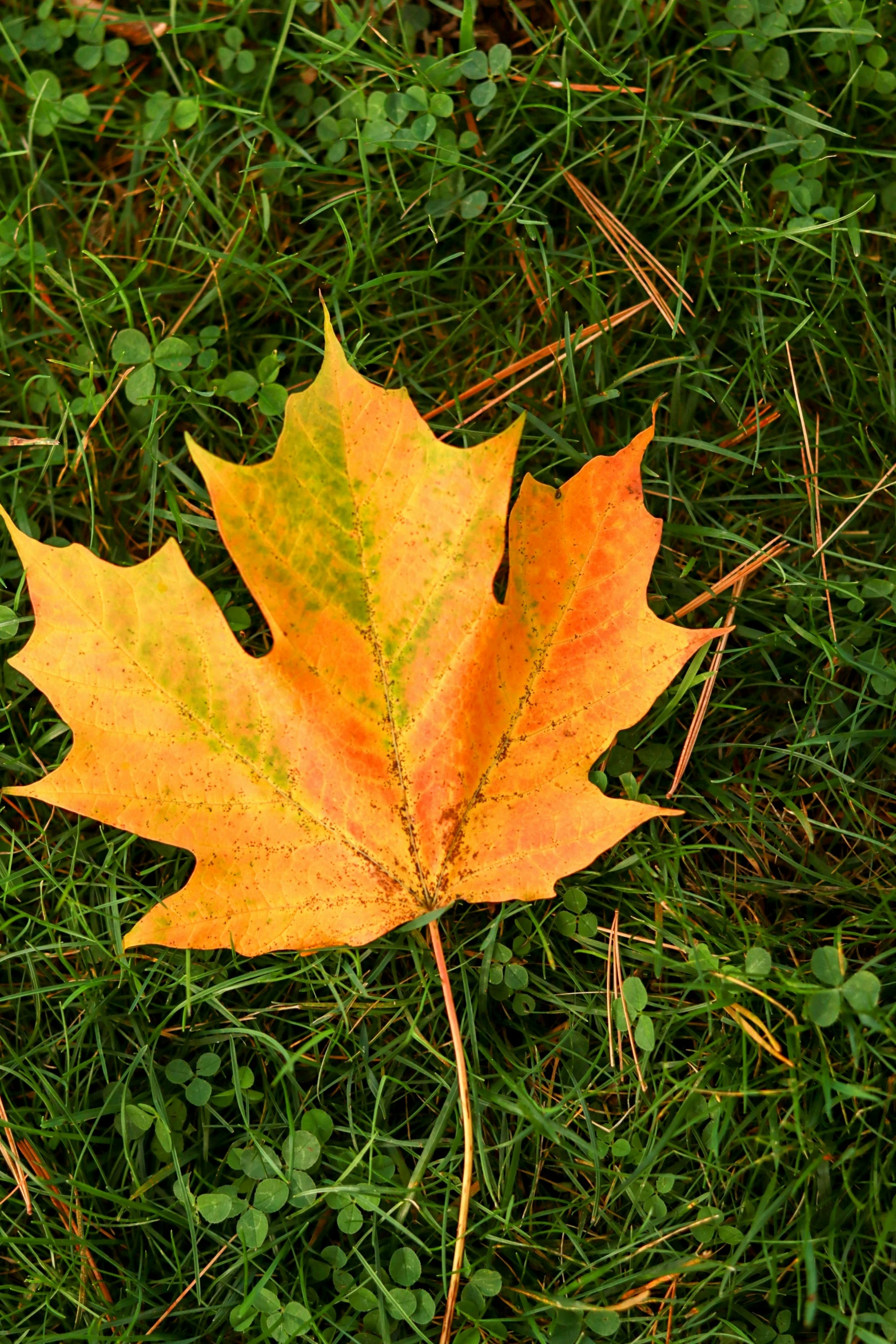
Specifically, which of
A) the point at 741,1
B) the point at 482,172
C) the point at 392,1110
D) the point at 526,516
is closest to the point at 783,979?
the point at 392,1110

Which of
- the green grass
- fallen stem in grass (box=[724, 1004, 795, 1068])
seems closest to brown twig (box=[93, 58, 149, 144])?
the green grass

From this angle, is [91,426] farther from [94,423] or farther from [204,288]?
[204,288]

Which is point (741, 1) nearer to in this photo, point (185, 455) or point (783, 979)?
point (185, 455)

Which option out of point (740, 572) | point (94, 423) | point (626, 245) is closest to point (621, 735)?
point (740, 572)

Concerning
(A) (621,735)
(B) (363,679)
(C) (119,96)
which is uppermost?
(C) (119,96)

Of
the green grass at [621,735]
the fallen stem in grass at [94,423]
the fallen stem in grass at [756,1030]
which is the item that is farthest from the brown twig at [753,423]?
the fallen stem in grass at [94,423]

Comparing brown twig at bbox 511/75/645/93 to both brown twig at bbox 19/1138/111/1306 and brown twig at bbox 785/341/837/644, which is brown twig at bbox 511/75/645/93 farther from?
brown twig at bbox 19/1138/111/1306

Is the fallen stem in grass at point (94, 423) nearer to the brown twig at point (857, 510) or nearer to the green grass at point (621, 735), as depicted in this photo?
the green grass at point (621, 735)
